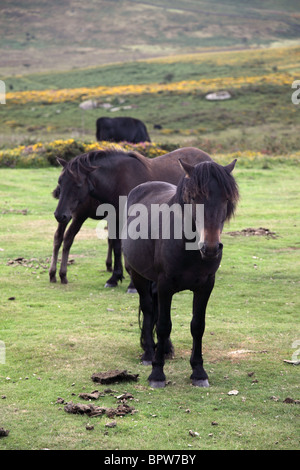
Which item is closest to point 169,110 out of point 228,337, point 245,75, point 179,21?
point 245,75

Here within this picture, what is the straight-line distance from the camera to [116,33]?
17225cm

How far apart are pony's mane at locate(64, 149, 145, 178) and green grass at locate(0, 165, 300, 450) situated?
82.0 inches

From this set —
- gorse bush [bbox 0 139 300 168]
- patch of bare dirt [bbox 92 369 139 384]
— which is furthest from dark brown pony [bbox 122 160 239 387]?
gorse bush [bbox 0 139 300 168]

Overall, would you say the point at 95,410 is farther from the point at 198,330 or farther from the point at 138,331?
the point at 138,331

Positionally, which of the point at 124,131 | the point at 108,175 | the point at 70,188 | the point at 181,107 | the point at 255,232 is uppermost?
the point at 108,175

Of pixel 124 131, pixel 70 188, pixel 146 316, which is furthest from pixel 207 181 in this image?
pixel 124 131

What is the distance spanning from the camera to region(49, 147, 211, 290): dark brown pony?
10.1 m

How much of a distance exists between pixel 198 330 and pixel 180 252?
915 millimetres

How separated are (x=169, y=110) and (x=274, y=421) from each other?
5211 cm

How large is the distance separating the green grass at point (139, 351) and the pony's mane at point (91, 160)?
6.84 feet

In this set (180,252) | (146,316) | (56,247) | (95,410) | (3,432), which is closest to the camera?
(3,432)

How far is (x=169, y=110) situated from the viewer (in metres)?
55.5

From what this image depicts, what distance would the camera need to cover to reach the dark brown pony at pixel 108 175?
1014 centimetres

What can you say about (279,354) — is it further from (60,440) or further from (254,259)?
(254,259)
